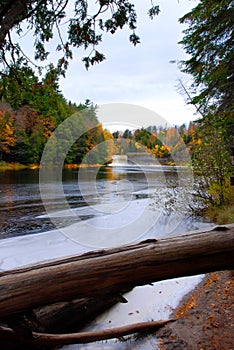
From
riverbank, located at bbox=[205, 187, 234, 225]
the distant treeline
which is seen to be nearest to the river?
riverbank, located at bbox=[205, 187, 234, 225]

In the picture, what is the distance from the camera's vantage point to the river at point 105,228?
3.47 m

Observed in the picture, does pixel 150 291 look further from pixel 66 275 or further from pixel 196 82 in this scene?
pixel 196 82

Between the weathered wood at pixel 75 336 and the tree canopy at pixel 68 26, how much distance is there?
380 centimetres

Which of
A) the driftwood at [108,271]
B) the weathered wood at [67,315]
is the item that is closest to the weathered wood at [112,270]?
the driftwood at [108,271]

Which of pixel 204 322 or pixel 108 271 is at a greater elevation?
pixel 108 271

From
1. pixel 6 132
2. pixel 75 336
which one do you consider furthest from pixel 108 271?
pixel 6 132

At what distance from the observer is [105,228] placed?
8.08 meters

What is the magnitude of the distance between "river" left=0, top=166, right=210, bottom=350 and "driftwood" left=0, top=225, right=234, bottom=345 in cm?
119

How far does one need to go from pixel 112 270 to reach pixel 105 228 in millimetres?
6475

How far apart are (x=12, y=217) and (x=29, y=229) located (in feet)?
5.32

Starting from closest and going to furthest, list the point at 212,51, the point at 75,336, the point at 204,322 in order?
the point at 75,336
the point at 204,322
the point at 212,51

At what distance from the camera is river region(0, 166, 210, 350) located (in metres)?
3.47

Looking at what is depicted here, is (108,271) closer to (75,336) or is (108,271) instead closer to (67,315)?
(75,336)

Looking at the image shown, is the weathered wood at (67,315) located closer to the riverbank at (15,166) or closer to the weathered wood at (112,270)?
the weathered wood at (112,270)
